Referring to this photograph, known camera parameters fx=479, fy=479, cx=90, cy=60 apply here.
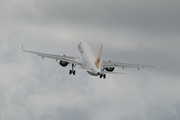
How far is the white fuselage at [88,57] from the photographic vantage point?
126881 mm

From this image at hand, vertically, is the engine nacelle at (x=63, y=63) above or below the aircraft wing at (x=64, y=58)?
below

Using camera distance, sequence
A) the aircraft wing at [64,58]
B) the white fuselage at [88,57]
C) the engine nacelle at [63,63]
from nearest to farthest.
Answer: the white fuselage at [88,57] → the aircraft wing at [64,58] → the engine nacelle at [63,63]

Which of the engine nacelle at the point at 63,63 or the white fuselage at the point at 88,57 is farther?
the engine nacelle at the point at 63,63

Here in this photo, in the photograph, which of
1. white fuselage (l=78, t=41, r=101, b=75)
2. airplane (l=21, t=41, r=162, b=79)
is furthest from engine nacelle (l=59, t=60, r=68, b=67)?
white fuselage (l=78, t=41, r=101, b=75)

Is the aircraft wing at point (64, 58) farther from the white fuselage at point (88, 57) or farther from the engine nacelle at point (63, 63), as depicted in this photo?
the white fuselage at point (88, 57)

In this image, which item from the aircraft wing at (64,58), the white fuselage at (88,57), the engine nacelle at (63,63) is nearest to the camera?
the white fuselage at (88,57)

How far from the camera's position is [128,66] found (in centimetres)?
13925

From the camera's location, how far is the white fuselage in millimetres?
126881

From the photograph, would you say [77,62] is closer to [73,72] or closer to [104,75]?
[73,72]

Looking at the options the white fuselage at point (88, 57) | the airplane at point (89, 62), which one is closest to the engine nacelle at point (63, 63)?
the airplane at point (89, 62)

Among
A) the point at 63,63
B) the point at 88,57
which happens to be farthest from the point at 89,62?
the point at 63,63

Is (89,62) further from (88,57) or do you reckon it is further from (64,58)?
(64,58)

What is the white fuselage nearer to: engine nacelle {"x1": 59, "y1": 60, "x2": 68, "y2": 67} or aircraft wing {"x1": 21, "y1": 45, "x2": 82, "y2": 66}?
aircraft wing {"x1": 21, "y1": 45, "x2": 82, "y2": 66}

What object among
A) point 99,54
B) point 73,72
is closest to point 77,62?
point 73,72
